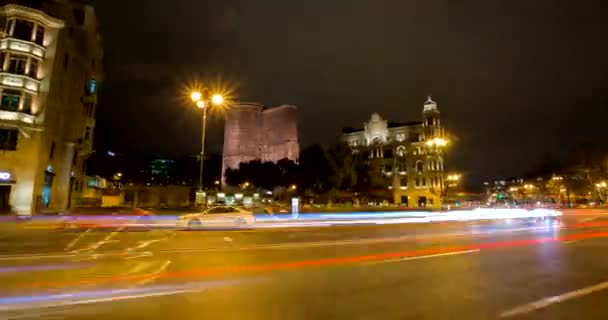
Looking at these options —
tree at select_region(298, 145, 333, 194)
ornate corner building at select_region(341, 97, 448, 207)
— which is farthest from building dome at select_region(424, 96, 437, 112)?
tree at select_region(298, 145, 333, 194)

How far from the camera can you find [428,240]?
14.7 m

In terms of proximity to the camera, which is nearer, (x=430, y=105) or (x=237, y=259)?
(x=237, y=259)

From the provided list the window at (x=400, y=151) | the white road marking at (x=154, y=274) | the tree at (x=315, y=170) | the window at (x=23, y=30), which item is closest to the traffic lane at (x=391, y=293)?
the white road marking at (x=154, y=274)

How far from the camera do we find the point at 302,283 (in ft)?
23.8

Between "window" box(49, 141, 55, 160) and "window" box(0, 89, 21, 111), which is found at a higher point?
"window" box(0, 89, 21, 111)

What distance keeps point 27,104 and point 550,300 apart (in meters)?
42.4

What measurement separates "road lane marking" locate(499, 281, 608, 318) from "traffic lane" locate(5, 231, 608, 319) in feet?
0.34

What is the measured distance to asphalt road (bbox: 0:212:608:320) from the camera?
550 cm

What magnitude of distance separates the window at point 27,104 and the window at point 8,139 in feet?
7.30

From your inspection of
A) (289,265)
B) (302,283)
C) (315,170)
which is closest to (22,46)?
(289,265)

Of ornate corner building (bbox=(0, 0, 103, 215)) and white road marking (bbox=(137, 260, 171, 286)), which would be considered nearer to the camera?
white road marking (bbox=(137, 260, 171, 286))

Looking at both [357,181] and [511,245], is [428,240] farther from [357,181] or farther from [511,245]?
[357,181]

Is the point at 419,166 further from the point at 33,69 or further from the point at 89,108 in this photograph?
the point at 33,69

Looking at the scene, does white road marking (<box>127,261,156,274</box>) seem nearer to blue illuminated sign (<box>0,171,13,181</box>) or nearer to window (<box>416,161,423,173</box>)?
blue illuminated sign (<box>0,171,13,181</box>)
